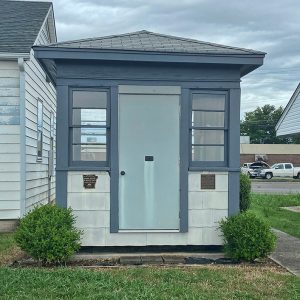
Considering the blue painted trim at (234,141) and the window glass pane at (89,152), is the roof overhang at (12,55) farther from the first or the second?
the blue painted trim at (234,141)

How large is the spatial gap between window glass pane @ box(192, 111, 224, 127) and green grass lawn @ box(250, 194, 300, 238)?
12.4 feet

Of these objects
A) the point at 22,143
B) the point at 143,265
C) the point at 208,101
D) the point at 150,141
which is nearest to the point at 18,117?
the point at 22,143

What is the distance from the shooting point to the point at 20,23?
Result: 42.8ft

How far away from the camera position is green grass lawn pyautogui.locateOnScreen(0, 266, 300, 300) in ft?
18.9

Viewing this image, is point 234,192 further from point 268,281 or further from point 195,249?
point 268,281

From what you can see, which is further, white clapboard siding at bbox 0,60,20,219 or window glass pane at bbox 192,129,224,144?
white clapboard siding at bbox 0,60,20,219

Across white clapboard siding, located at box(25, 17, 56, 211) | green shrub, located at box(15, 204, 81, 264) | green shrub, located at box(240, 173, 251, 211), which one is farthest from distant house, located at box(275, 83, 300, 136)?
green shrub, located at box(15, 204, 81, 264)

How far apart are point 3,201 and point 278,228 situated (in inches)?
241

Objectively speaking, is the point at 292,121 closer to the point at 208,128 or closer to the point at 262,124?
the point at 208,128

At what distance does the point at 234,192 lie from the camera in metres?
8.35

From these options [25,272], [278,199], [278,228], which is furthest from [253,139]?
[25,272]

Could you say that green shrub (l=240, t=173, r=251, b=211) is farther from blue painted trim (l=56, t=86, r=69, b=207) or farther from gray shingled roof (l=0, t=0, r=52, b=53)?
gray shingled roof (l=0, t=0, r=52, b=53)

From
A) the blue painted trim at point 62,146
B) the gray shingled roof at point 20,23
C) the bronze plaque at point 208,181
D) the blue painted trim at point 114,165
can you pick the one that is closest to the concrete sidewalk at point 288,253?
the bronze plaque at point 208,181

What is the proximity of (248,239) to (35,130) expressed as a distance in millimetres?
6789
